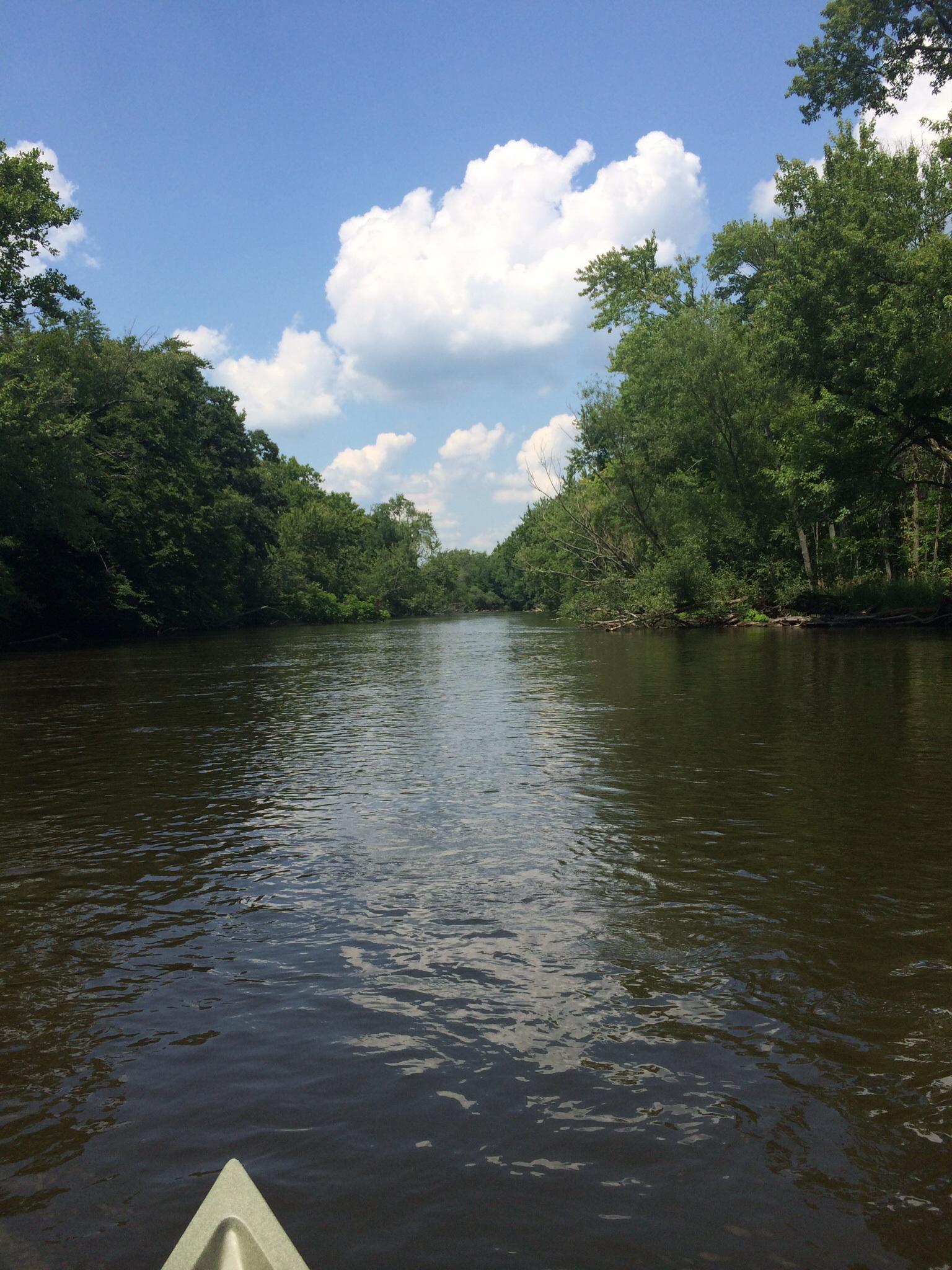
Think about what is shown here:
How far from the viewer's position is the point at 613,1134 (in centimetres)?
373

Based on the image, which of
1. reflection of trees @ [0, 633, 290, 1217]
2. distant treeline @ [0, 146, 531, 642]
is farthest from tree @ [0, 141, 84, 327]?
reflection of trees @ [0, 633, 290, 1217]

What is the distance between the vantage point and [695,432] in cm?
4491

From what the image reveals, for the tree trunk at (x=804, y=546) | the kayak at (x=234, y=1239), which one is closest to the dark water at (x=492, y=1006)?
the kayak at (x=234, y=1239)

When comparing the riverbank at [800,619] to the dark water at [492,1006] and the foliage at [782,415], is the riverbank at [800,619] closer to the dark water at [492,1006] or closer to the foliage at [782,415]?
the foliage at [782,415]

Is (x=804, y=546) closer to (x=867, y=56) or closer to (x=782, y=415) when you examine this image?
(x=782, y=415)

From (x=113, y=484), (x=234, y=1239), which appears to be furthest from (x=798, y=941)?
(x=113, y=484)

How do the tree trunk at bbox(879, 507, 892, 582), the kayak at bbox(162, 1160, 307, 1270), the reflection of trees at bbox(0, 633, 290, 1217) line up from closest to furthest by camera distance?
the kayak at bbox(162, 1160, 307, 1270) → the reflection of trees at bbox(0, 633, 290, 1217) → the tree trunk at bbox(879, 507, 892, 582)

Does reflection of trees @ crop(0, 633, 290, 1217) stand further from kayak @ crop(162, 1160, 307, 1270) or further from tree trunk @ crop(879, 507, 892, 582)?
tree trunk @ crop(879, 507, 892, 582)

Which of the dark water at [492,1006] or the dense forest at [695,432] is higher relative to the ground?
the dense forest at [695,432]

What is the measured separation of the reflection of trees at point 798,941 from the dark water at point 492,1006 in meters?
0.02

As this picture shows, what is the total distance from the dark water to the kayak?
61cm

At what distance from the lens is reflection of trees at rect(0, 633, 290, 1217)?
4172mm

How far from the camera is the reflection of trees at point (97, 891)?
4.17 metres

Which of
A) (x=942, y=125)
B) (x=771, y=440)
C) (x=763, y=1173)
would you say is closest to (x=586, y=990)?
(x=763, y=1173)
